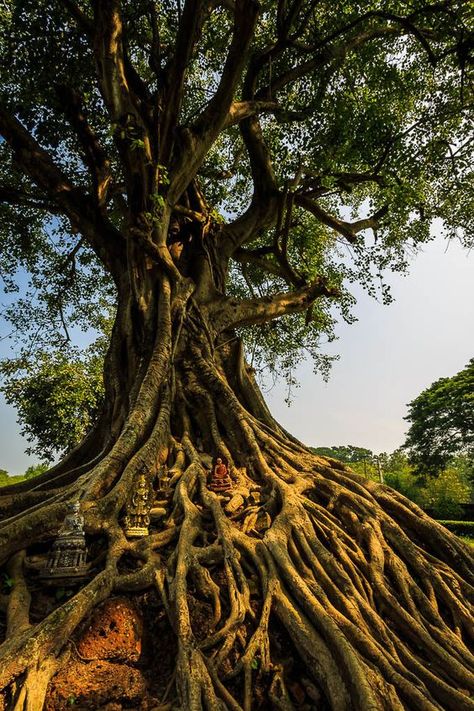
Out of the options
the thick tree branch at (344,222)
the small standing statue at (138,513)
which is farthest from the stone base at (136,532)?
the thick tree branch at (344,222)

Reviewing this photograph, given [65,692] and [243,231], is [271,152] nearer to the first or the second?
[243,231]

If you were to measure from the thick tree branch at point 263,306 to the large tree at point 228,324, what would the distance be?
4 cm

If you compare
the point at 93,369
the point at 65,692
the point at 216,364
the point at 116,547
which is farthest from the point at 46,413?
the point at 65,692

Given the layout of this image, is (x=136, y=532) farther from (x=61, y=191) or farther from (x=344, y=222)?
(x=344, y=222)

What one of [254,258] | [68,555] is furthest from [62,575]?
[254,258]

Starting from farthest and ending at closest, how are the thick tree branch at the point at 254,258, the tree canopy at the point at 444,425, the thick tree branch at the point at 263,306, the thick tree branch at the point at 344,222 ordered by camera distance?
the tree canopy at the point at 444,425 < the thick tree branch at the point at 254,258 < the thick tree branch at the point at 344,222 < the thick tree branch at the point at 263,306

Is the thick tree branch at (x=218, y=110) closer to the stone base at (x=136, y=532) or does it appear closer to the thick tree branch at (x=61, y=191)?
the thick tree branch at (x=61, y=191)

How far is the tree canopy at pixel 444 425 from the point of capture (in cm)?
2523

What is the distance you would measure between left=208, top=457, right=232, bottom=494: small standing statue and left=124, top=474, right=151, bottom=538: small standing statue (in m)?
0.71

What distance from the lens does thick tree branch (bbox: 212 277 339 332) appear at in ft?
21.5

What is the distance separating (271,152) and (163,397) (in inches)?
220

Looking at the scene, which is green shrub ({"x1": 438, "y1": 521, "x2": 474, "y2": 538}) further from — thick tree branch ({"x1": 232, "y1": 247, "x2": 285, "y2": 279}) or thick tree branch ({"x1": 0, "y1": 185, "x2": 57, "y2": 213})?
thick tree branch ({"x1": 0, "y1": 185, "x2": 57, "y2": 213})

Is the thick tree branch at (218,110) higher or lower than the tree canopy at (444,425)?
lower

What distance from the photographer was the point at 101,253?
6.59 metres
